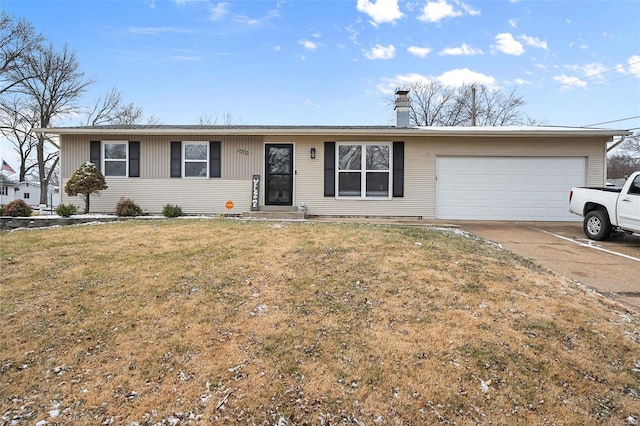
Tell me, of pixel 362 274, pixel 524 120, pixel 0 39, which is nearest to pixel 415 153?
→ pixel 362 274

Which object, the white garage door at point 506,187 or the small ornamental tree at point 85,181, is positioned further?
the white garage door at point 506,187

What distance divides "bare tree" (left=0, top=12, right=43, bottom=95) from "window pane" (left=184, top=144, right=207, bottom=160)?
21620 mm

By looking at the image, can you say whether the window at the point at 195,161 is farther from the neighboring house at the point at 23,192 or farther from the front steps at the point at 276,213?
the neighboring house at the point at 23,192

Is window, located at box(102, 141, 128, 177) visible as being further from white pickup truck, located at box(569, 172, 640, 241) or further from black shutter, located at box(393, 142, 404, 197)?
white pickup truck, located at box(569, 172, 640, 241)

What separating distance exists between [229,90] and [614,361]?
20.1m

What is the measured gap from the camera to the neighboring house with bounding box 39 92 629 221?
34.1ft

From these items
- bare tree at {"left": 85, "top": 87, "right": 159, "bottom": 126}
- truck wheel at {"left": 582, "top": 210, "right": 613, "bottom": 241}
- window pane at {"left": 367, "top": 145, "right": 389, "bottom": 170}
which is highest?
bare tree at {"left": 85, "top": 87, "right": 159, "bottom": 126}

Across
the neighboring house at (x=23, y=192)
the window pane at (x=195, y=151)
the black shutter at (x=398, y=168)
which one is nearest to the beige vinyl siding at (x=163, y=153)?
the window pane at (x=195, y=151)

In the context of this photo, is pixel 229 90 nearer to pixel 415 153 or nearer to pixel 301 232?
pixel 415 153

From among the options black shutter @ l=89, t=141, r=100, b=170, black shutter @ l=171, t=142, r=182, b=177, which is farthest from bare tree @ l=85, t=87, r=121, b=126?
black shutter @ l=171, t=142, r=182, b=177

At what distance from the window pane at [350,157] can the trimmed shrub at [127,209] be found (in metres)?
6.06

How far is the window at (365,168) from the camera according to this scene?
1070 cm

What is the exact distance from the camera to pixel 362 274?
467cm

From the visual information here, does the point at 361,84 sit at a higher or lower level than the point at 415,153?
higher
